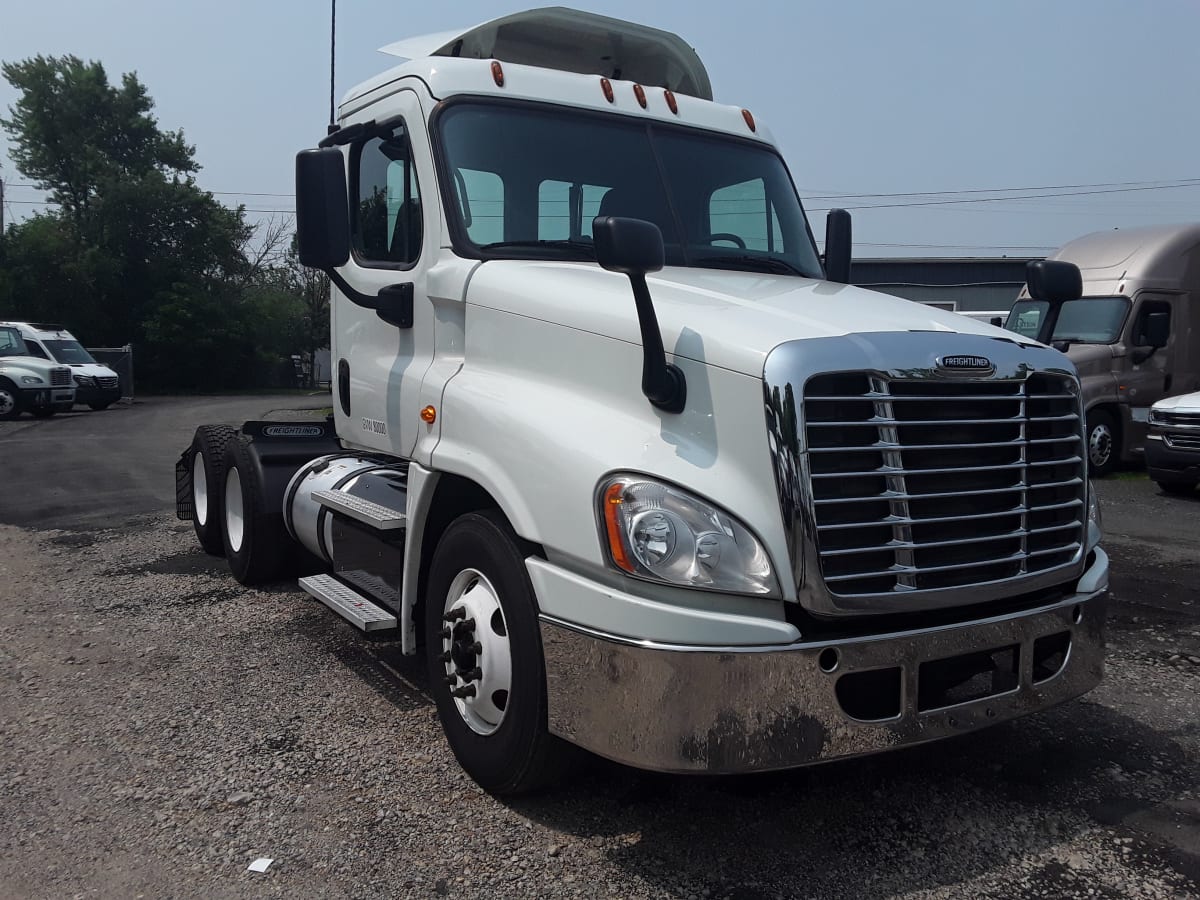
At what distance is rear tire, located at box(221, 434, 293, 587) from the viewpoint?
6.49 meters

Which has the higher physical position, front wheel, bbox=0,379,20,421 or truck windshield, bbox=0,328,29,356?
truck windshield, bbox=0,328,29,356

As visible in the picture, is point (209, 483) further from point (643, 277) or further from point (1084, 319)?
point (1084, 319)

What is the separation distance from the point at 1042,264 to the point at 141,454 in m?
14.4

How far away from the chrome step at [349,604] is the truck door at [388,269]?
26.8 inches

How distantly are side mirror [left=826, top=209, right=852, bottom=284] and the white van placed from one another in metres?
25.4

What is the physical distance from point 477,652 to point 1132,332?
12744 millimetres

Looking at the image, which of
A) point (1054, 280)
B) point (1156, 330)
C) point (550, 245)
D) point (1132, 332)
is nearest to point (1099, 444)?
point (1132, 332)

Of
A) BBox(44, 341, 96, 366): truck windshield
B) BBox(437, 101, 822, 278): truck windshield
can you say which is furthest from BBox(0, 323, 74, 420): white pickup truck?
BBox(437, 101, 822, 278): truck windshield

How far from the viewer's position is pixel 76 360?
27.9 metres

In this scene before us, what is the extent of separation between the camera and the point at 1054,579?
3506 millimetres

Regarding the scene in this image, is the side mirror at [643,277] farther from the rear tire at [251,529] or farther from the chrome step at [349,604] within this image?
the rear tire at [251,529]

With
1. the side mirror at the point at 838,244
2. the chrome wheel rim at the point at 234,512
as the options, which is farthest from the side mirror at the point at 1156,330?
the chrome wheel rim at the point at 234,512

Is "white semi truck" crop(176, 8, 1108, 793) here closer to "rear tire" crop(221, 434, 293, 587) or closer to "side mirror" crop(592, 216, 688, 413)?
"side mirror" crop(592, 216, 688, 413)

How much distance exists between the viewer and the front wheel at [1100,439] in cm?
1350
